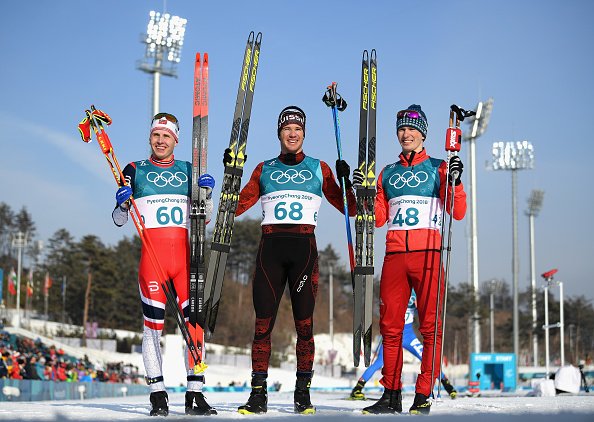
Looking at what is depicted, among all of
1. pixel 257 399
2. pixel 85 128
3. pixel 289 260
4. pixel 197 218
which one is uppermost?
pixel 85 128

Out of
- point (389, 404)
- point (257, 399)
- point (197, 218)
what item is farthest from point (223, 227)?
point (389, 404)

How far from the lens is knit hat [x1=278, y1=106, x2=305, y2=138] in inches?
281

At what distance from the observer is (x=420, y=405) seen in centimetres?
659

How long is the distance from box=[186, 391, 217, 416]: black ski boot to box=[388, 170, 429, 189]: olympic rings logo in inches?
103

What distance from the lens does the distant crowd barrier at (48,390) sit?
43.4 ft

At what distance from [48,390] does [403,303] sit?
1029 centimetres

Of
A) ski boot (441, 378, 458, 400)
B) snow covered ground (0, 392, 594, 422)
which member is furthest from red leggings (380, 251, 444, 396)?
ski boot (441, 378, 458, 400)

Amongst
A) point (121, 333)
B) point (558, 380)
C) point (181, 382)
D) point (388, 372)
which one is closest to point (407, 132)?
point (388, 372)

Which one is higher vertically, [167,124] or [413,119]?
[413,119]

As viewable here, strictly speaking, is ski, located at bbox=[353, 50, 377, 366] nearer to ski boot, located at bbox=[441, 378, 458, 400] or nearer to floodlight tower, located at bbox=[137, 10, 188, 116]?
ski boot, located at bbox=[441, 378, 458, 400]

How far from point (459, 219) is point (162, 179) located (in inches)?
109

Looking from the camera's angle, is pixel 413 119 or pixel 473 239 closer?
pixel 413 119

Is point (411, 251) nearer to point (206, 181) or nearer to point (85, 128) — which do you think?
point (206, 181)

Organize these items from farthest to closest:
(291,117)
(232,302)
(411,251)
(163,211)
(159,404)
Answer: (232,302) → (291,117) → (411,251) → (163,211) → (159,404)
